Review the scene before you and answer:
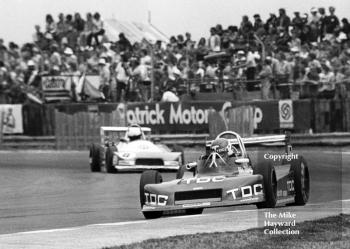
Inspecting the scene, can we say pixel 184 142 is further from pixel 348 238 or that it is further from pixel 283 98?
pixel 348 238

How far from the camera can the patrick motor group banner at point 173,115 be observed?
2811cm

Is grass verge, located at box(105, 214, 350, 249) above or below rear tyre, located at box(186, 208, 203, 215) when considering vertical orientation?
above

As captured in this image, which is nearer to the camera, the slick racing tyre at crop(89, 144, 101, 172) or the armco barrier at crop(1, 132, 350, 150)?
the slick racing tyre at crop(89, 144, 101, 172)

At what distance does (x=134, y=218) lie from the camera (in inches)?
495

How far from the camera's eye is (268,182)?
12242 millimetres

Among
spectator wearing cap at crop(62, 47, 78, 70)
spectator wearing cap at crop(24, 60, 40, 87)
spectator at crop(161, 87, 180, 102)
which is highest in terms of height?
spectator wearing cap at crop(62, 47, 78, 70)

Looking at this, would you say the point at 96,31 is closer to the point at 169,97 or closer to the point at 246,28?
the point at 169,97

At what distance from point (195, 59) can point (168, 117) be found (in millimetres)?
1854

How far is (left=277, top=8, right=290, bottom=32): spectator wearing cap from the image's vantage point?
26.6m

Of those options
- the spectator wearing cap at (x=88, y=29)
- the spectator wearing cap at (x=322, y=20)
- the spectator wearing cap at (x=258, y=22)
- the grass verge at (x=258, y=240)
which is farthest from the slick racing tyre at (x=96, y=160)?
the grass verge at (x=258, y=240)

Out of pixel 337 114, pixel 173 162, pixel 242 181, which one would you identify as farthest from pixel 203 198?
pixel 337 114

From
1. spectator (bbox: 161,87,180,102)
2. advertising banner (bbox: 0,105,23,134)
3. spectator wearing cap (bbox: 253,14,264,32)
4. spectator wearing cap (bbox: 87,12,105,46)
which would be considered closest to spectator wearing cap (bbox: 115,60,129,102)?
spectator (bbox: 161,87,180,102)

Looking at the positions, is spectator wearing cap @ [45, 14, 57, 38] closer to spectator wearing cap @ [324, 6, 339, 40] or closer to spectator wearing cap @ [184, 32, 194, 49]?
spectator wearing cap @ [184, 32, 194, 49]

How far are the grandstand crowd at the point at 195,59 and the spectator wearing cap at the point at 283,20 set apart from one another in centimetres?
3
